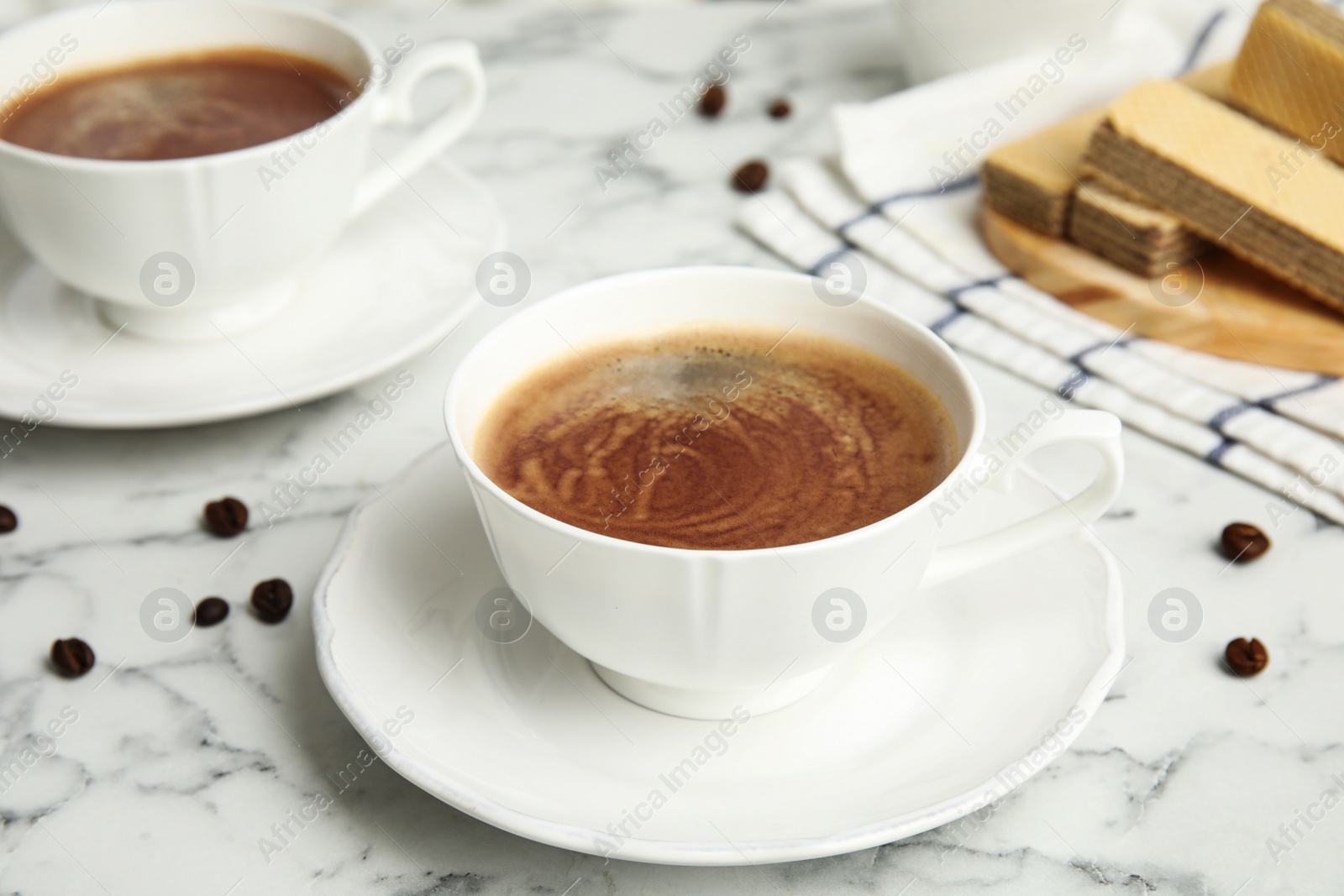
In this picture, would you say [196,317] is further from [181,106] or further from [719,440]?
[719,440]

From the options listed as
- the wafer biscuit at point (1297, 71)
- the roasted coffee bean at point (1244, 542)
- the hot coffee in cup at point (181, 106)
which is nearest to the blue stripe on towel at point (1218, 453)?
the roasted coffee bean at point (1244, 542)

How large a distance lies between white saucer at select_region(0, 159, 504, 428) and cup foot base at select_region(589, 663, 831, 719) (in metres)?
0.68

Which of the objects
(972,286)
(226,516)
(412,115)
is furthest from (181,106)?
(972,286)

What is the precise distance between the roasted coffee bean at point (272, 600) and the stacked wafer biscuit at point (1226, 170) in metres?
1.29

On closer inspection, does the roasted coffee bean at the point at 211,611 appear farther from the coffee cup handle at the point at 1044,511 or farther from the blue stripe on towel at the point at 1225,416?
the blue stripe on towel at the point at 1225,416

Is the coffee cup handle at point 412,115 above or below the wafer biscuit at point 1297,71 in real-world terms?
below

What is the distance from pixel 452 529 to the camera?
1410 mm

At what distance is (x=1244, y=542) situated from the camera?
1.51 m

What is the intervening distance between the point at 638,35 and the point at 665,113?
1.16ft

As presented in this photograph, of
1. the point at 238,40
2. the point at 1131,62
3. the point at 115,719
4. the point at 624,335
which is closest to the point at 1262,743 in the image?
the point at 624,335

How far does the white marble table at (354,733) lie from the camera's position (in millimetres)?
1162

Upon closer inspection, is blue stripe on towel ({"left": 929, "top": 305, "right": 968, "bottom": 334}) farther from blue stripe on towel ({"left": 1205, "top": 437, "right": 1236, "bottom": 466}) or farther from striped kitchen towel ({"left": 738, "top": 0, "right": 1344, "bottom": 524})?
blue stripe on towel ({"left": 1205, "top": 437, "right": 1236, "bottom": 466})

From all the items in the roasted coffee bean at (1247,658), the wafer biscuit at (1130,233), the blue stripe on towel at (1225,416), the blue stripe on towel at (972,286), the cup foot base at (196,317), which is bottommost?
the cup foot base at (196,317)

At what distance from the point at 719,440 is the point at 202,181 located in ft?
2.54
